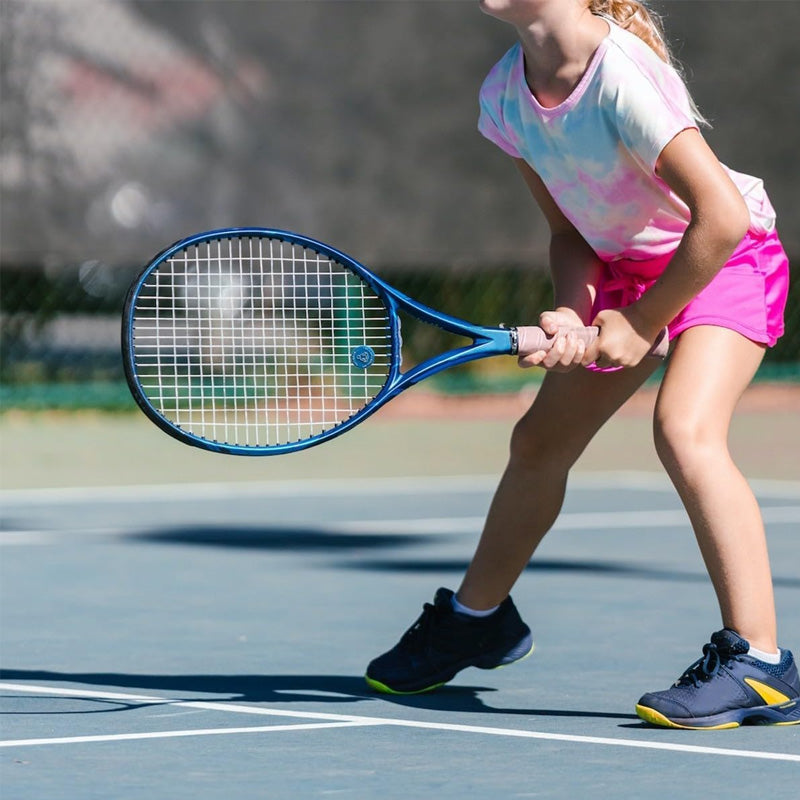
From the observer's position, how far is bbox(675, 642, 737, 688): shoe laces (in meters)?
3.90

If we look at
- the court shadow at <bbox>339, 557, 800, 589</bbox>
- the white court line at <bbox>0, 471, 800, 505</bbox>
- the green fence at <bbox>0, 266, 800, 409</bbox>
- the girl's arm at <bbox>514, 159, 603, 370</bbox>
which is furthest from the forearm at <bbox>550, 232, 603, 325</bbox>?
the green fence at <bbox>0, 266, 800, 409</bbox>

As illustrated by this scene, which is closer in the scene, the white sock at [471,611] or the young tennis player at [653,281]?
the young tennis player at [653,281]

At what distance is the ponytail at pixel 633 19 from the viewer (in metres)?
4.04

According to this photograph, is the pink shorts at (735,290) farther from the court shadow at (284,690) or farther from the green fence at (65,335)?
the green fence at (65,335)

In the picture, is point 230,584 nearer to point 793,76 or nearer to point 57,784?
point 57,784

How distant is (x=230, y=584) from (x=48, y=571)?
625mm

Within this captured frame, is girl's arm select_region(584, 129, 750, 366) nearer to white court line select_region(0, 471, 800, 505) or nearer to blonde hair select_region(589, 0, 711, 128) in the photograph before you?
blonde hair select_region(589, 0, 711, 128)

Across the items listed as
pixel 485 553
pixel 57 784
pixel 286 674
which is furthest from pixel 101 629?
pixel 57 784

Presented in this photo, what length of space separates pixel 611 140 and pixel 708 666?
1.02 metres

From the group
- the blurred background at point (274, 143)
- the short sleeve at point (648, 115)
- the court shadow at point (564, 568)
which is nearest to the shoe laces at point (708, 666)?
the short sleeve at point (648, 115)

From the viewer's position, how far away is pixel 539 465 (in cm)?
426

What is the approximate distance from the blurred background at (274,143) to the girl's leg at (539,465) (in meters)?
7.77

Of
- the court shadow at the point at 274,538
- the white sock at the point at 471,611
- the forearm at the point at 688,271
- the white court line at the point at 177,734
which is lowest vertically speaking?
the white court line at the point at 177,734

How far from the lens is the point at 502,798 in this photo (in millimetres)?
3281
